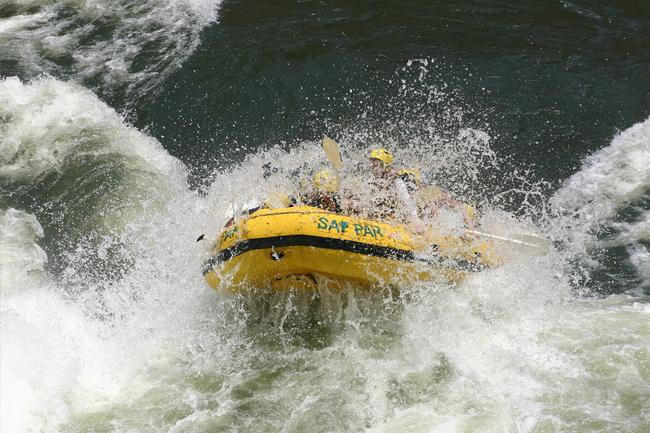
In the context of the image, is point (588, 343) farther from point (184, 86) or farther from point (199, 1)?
point (199, 1)

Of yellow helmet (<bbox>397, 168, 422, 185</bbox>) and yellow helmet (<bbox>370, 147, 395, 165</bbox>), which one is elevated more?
yellow helmet (<bbox>370, 147, 395, 165</bbox>)

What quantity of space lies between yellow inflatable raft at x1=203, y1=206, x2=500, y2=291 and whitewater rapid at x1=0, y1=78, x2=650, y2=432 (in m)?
0.24

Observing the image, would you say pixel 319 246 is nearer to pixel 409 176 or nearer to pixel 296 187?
pixel 296 187

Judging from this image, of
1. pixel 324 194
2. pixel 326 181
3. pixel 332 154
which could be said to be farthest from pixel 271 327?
pixel 332 154

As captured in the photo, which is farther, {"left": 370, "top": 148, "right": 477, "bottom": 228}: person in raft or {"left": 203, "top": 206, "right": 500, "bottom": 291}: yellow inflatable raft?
{"left": 370, "top": 148, "right": 477, "bottom": 228}: person in raft

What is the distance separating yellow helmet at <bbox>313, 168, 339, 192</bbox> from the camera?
6.13 m

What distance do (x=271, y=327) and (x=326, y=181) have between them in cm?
131

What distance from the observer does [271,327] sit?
6160 millimetres

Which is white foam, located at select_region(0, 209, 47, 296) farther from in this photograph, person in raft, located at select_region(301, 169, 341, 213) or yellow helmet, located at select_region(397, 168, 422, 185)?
yellow helmet, located at select_region(397, 168, 422, 185)

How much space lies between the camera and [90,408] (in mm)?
5242

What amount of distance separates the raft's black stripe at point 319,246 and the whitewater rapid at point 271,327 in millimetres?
285

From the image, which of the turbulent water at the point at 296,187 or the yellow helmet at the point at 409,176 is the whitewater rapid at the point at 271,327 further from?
the yellow helmet at the point at 409,176

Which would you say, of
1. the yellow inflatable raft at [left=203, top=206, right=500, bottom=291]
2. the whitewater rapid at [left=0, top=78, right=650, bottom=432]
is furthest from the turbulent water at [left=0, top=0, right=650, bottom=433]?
the yellow inflatable raft at [left=203, top=206, right=500, bottom=291]

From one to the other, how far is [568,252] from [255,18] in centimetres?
603
